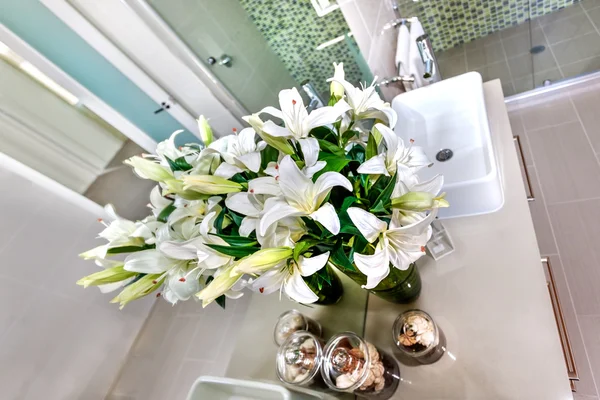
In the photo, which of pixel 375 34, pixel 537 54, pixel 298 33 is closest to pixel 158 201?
pixel 375 34

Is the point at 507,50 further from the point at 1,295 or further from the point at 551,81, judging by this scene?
the point at 1,295

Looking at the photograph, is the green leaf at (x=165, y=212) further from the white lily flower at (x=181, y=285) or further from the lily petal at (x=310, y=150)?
the lily petal at (x=310, y=150)

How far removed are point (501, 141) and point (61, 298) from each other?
194 cm

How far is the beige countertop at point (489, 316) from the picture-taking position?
0.74 m

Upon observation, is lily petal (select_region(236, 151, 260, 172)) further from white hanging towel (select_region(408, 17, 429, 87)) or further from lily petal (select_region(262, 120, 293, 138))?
white hanging towel (select_region(408, 17, 429, 87))

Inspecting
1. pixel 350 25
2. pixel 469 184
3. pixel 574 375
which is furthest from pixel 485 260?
pixel 350 25

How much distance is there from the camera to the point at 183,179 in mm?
582

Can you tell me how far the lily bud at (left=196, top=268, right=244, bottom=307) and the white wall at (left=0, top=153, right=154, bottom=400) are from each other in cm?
146

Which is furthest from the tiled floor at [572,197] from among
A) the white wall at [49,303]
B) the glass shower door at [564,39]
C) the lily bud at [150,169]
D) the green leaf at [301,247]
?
the white wall at [49,303]

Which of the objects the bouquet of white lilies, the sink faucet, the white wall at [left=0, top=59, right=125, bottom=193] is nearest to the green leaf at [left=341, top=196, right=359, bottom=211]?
the bouquet of white lilies

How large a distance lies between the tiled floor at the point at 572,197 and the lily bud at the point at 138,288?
5.15ft

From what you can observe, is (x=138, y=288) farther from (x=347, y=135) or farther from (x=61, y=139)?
(x=61, y=139)

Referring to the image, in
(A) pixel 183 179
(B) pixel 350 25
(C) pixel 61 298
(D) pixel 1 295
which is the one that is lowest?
(C) pixel 61 298

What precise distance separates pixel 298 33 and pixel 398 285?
6.80 ft
